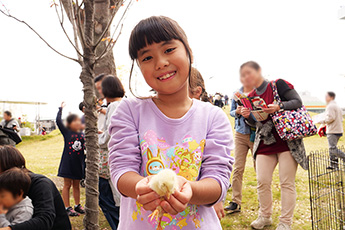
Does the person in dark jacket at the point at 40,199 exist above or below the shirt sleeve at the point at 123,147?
below

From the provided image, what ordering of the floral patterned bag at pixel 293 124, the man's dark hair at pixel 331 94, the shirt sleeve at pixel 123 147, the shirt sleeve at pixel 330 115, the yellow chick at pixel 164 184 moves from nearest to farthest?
the yellow chick at pixel 164 184 → the shirt sleeve at pixel 123 147 → the floral patterned bag at pixel 293 124 → the shirt sleeve at pixel 330 115 → the man's dark hair at pixel 331 94

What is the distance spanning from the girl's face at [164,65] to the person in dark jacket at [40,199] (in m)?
1.46

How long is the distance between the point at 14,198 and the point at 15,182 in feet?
0.39

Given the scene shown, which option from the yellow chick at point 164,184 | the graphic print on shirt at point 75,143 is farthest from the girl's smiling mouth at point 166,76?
the graphic print on shirt at point 75,143

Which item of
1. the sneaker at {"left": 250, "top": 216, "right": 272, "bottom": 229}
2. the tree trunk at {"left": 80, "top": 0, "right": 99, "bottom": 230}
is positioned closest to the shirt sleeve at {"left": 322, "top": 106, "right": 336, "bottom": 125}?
Answer: the sneaker at {"left": 250, "top": 216, "right": 272, "bottom": 229}

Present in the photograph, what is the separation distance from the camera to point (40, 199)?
6.87 feet

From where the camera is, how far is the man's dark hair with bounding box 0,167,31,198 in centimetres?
195

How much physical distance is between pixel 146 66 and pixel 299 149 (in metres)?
2.72

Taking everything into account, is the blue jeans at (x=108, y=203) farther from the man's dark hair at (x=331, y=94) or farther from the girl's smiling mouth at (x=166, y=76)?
the man's dark hair at (x=331, y=94)

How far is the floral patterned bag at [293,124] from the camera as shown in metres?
3.19

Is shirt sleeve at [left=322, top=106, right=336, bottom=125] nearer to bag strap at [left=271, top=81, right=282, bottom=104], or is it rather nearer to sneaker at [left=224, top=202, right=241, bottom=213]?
sneaker at [left=224, top=202, right=241, bottom=213]

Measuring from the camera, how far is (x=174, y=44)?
1.17m

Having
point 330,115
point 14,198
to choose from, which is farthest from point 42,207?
point 330,115

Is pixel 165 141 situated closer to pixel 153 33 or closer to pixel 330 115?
pixel 153 33
